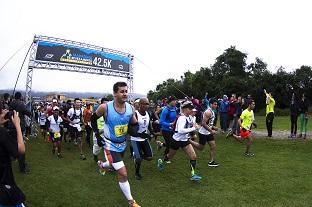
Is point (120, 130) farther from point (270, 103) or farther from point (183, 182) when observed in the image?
point (270, 103)

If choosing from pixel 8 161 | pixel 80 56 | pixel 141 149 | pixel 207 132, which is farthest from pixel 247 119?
pixel 80 56

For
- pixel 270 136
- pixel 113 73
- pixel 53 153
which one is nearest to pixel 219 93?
pixel 113 73

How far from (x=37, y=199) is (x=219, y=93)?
46.1 metres

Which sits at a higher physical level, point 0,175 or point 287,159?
point 0,175

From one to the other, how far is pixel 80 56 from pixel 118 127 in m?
24.1

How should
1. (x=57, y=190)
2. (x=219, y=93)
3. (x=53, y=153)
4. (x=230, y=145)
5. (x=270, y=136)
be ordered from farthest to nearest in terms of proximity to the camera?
(x=219, y=93) < (x=270, y=136) < (x=230, y=145) < (x=53, y=153) < (x=57, y=190)

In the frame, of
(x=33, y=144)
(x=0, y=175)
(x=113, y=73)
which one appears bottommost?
(x=33, y=144)

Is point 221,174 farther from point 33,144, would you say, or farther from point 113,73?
point 113,73

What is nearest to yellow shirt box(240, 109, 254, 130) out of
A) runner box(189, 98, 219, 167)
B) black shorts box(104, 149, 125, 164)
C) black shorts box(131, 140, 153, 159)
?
runner box(189, 98, 219, 167)

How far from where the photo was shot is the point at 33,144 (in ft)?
60.3

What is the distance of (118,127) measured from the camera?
22.6ft

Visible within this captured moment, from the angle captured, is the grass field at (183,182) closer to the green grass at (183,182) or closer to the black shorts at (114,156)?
the green grass at (183,182)

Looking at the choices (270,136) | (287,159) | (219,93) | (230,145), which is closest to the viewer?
(287,159)

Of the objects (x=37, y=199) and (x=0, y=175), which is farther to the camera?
(x=37, y=199)
